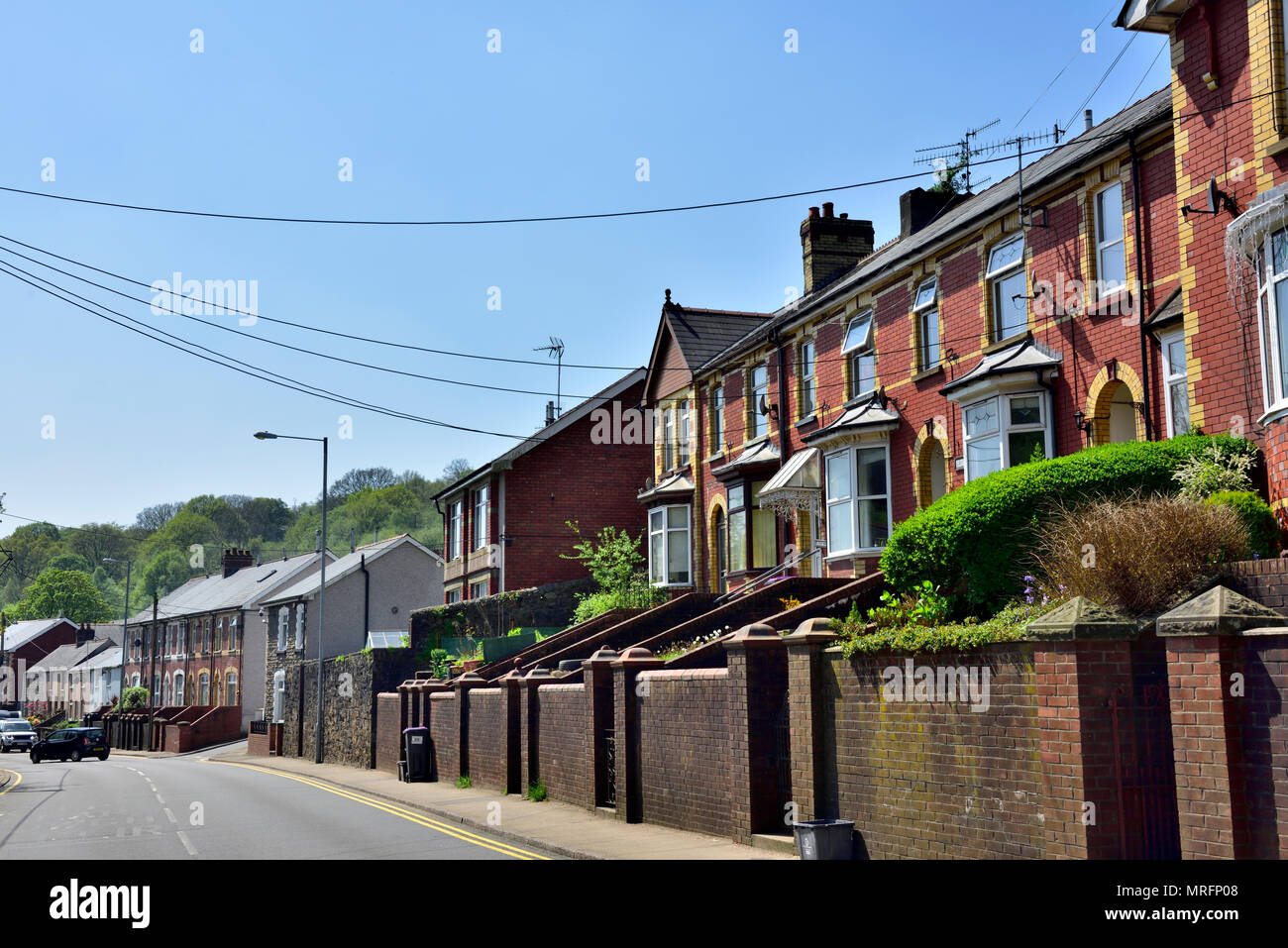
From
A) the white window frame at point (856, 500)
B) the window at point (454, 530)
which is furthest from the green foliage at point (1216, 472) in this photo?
the window at point (454, 530)

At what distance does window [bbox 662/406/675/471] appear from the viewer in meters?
35.7

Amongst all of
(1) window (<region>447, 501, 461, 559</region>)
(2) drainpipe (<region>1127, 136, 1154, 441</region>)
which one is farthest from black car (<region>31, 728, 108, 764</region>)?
(2) drainpipe (<region>1127, 136, 1154, 441</region>)

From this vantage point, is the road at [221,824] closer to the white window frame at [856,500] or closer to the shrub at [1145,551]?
the shrub at [1145,551]

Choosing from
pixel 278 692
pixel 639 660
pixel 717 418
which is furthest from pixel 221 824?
pixel 278 692

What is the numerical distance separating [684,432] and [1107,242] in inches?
697

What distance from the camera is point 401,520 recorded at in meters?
133

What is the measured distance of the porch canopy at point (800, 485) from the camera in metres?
26.1

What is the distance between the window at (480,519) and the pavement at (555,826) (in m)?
14.4

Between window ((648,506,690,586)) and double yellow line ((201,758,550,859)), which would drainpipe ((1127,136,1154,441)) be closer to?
double yellow line ((201,758,550,859))

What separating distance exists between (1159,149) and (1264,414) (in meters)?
6.10

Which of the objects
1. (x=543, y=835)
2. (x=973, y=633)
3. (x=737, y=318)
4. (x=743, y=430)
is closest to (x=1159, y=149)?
(x=973, y=633)

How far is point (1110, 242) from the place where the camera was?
18.2 metres

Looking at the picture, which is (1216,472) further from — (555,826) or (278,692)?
(278,692)

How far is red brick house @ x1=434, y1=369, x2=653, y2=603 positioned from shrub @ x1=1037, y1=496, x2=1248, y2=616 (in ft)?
94.3
